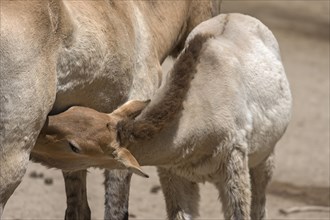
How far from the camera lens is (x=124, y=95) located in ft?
15.9

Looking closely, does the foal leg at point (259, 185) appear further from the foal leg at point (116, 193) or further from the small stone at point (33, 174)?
the small stone at point (33, 174)

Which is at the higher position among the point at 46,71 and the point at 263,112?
the point at 46,71

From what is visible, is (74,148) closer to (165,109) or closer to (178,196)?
(165,109)

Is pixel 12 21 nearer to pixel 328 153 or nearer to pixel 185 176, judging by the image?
pixel 185 176

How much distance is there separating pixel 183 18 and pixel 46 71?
1.94m

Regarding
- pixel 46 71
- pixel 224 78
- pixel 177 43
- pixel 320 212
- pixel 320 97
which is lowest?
pixel 320 97

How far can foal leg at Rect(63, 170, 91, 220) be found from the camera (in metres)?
5.39

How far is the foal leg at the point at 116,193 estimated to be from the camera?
499 centimetres

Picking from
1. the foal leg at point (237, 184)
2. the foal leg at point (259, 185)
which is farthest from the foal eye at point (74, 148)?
the foal leg at point (259, 185)

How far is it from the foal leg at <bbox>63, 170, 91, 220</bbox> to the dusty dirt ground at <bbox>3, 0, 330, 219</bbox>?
97 cm

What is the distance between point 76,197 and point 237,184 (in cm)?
107

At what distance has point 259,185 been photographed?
17.5 feet

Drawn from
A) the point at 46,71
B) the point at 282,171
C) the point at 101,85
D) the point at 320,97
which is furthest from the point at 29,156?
the point at 320,97

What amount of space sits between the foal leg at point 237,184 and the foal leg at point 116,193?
1.71 ft
